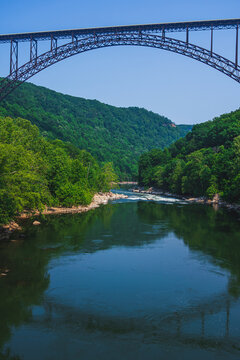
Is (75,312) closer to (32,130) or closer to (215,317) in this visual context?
(215,317)

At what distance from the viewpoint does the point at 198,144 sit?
97.1m

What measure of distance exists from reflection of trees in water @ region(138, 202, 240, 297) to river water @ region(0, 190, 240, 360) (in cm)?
14

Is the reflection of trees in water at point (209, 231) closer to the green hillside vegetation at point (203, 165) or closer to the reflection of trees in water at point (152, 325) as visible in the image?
the reflection of trees in water at point (152, 325)

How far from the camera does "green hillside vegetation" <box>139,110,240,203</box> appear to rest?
54.8 metres

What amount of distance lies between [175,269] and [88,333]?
9.05 meters

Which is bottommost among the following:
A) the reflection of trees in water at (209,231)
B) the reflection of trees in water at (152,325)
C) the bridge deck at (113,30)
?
the reflection of trees in water at (152,325)

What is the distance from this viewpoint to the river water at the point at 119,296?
12.1 metres

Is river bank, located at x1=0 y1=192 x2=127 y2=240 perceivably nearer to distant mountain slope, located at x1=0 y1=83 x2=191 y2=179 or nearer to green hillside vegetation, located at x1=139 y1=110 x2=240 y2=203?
green hillside vegetation, located at x1=139 y1=110 x2=240 y2=203

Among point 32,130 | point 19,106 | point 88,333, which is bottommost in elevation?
point 88,333

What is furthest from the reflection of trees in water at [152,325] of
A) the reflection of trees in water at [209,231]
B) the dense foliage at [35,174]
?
the dense foliage at [35,174]

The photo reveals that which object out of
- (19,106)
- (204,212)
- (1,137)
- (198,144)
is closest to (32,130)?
(1,137)

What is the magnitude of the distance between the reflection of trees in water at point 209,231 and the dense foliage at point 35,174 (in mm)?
10532

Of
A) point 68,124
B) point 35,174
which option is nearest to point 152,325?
point 35,174

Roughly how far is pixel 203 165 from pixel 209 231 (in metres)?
35.9
